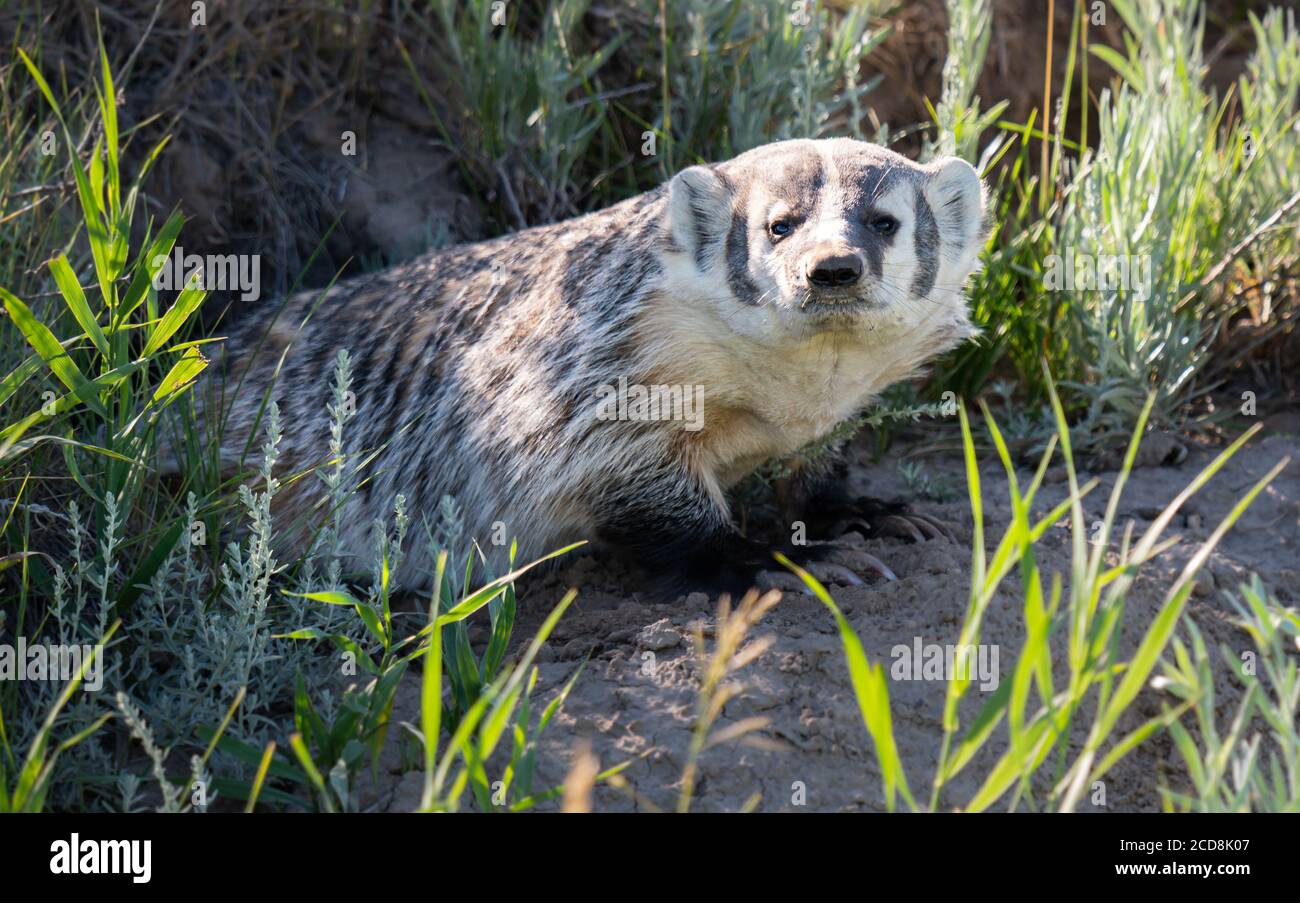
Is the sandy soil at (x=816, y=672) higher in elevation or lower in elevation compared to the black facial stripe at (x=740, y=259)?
lower

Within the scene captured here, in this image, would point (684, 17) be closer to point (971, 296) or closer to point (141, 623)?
point (971, 296)

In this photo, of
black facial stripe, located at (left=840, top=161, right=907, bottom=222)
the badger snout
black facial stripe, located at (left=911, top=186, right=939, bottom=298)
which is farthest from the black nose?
black facial stripe, located at (left=911, top=186, right=939, bottom=298)

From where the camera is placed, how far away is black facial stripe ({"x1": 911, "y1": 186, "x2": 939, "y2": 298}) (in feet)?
7.81

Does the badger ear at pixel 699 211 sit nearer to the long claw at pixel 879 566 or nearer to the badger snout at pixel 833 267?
the badger snout at pixel 833 267

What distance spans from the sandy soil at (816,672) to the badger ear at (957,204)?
517mm

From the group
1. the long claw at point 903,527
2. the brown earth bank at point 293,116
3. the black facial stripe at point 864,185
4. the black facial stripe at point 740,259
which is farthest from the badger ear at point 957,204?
the brown earth bank at point 293,116

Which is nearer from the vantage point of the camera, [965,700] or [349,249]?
[965,700]

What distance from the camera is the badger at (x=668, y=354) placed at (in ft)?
7.59

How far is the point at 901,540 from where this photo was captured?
2635 mm

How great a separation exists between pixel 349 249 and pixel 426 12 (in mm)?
623

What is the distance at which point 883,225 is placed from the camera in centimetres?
230

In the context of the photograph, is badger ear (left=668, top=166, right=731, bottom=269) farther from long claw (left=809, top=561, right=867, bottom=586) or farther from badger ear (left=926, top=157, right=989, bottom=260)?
long claw (left=809, top=561, right=867, bottom=586)

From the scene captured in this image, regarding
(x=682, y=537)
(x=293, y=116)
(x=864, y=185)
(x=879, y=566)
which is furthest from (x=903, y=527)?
(x=293, y=116)

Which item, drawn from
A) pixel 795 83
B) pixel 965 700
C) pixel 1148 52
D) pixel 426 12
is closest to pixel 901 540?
pixel 965 700
